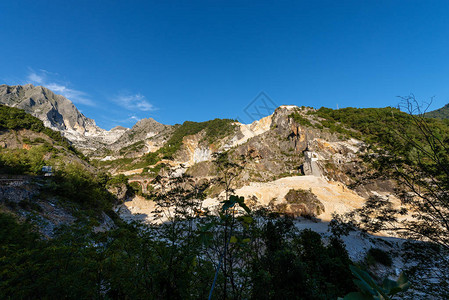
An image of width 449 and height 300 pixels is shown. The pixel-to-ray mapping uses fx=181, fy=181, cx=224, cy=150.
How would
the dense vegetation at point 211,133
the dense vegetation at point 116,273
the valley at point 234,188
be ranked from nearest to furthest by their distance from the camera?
the dense vegetation at point 116,273, the valley at point 234,188, the dense vegetation at point 211,133

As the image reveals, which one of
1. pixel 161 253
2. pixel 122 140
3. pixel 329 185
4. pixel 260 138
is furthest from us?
pixel 122 140

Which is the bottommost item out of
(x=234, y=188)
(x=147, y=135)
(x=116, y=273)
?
(x=116, y=273)

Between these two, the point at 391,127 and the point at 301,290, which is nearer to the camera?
the point at 301,290

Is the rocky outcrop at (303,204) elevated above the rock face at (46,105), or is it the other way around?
the rock face at (46,105)

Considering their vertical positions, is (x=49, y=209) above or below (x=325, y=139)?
below

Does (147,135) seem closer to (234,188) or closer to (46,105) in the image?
(46,105)

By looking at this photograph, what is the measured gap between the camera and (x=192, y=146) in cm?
6606

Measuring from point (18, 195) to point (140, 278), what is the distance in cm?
1088

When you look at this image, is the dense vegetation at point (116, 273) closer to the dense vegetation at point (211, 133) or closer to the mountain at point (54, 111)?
the dense vegetation at point (211, 133)

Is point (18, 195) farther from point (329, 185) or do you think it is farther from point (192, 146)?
point (192, 146)

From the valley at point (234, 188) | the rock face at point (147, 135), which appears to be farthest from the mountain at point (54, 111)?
the valley at point (234, 188)

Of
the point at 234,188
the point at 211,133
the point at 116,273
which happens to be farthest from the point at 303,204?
the point at 211,133

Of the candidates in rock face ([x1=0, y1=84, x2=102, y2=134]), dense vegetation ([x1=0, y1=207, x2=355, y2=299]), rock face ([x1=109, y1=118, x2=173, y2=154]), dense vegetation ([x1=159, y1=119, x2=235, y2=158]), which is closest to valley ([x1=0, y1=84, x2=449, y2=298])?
dense vegetation ([x1=0, y1=207, x2=355, y2=299])

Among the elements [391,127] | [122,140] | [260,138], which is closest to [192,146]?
[260,138]
